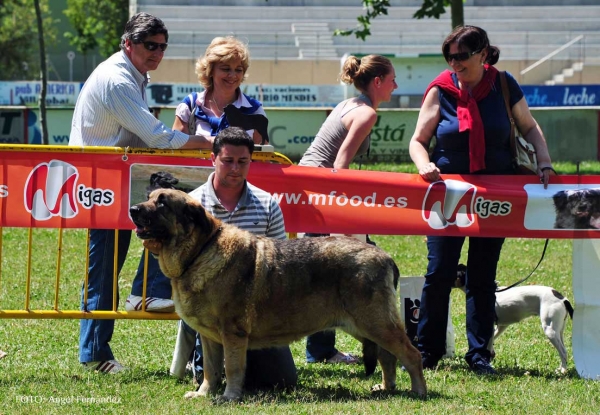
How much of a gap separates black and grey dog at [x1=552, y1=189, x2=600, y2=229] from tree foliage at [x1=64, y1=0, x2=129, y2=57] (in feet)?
184

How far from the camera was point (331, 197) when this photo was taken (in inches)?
266

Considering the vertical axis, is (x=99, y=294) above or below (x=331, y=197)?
below


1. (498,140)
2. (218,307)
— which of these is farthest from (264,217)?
(498,140)

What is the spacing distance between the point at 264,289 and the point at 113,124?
5.63ft

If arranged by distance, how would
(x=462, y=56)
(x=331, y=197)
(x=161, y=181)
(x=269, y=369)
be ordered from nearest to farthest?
1. (x=269, y=369)
2. (x=462, y=56)
3. (x=161, y=181)
4. (x=331, y=197)

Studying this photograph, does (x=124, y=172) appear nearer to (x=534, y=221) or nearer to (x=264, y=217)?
(x=264, y=217)

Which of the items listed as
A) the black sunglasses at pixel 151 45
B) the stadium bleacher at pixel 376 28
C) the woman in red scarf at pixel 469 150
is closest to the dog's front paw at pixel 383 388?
the woman in red scarf at pixel 469 150

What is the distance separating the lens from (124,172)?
645 centimetres

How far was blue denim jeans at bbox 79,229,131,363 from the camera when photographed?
6.48 m

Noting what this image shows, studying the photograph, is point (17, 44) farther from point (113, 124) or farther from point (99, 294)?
point (99, 294)

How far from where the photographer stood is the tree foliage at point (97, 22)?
203 ft

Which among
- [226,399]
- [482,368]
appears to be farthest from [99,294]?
[482,368]

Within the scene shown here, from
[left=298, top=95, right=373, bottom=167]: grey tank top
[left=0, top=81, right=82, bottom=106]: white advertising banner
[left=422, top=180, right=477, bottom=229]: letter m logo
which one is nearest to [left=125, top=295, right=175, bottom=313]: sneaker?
[left=298, top=95, right=373, bottom=167]: grey tank top

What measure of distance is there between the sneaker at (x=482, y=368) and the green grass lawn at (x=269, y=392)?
83 millimetres
